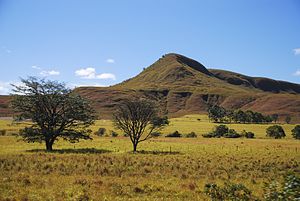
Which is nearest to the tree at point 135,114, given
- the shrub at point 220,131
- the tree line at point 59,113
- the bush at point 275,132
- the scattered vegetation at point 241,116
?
the tree line at point 59,113

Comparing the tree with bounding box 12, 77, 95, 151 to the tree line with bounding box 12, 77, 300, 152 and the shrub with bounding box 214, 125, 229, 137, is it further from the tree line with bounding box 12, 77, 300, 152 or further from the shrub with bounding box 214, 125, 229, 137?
the shrub with bounding box 214, 125, 229, 137

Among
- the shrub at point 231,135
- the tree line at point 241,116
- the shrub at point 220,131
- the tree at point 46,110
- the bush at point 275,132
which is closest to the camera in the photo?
the tree at point 46,110

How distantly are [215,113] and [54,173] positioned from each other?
141 meters

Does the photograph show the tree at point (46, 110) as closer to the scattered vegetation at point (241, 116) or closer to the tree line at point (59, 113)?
the tree line at point (59, 113)

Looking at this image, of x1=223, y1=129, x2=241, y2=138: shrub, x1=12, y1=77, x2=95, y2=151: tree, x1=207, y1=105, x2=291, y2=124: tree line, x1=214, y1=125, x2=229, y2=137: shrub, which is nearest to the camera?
x1=12, y1=77, x2=95, y2=151: tree

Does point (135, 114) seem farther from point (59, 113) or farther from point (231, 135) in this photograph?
point (231, 135)

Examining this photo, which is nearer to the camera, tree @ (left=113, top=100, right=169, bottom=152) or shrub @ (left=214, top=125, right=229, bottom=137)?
tree @ (left=113, top=100, right=169, bottom=152)

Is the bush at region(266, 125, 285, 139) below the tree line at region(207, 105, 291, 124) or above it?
below

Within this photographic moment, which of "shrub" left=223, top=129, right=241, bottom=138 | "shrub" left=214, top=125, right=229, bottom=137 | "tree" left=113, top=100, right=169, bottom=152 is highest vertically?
"tree" left=113, top=100, right=169, bottom=152

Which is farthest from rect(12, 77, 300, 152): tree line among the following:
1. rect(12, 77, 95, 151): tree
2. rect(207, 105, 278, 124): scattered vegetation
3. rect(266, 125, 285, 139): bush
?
rect(207, 105, 278, 124): scattered vegetation

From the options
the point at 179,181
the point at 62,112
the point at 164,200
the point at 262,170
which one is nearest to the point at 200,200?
the point at 164,200

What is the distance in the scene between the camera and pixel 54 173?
68.3 ft

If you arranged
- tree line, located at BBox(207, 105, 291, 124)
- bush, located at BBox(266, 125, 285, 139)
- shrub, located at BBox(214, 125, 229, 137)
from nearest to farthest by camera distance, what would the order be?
bush, located at BBox(266, 125, 285, 139) → shrub, located at BBox(214, 125, 229, 137) → tree line, located at BBox(207, 105, 291, 124)

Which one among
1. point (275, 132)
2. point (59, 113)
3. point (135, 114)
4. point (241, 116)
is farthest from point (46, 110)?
point (241, 116)
